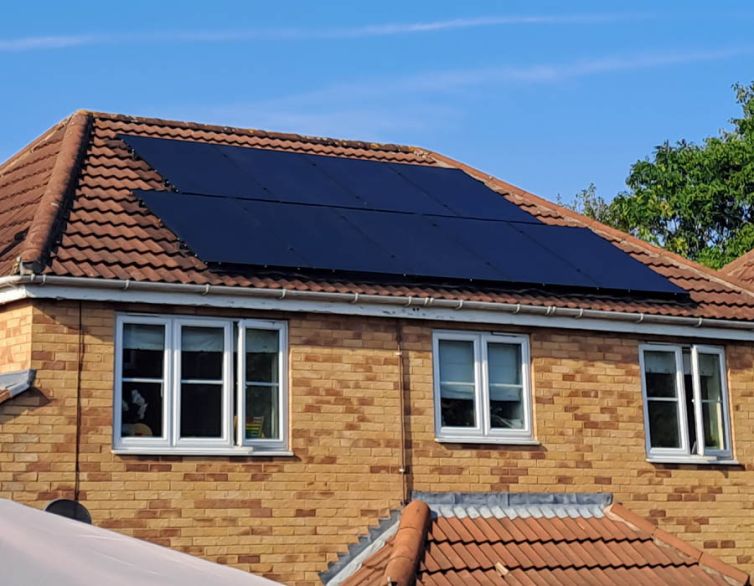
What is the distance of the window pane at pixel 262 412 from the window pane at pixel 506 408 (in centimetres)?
283

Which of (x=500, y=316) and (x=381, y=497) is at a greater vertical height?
(x=500, y=316)

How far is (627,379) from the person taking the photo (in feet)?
59.4

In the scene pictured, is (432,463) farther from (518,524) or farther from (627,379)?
(627,379)

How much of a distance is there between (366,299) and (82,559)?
10.1 meters

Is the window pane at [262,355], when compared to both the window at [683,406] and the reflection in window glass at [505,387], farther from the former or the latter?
the window at [683,406]

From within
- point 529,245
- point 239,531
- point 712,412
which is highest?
point 529,245

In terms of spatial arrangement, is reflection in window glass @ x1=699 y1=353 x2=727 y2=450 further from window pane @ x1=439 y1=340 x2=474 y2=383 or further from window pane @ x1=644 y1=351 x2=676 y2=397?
window pane @ x1=439 y1=340 x2=474 y2=383

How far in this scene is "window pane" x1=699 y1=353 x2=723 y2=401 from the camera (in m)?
18.6

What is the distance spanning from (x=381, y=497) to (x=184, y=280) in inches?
136

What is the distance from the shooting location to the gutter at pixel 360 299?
48.6 feet

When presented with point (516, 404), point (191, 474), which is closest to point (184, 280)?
point (191, 474)

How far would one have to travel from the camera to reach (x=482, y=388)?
17.2 metres

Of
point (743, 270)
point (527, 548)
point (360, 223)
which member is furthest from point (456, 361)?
point (743, 270)

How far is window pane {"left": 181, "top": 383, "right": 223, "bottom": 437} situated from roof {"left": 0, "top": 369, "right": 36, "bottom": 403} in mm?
1762
